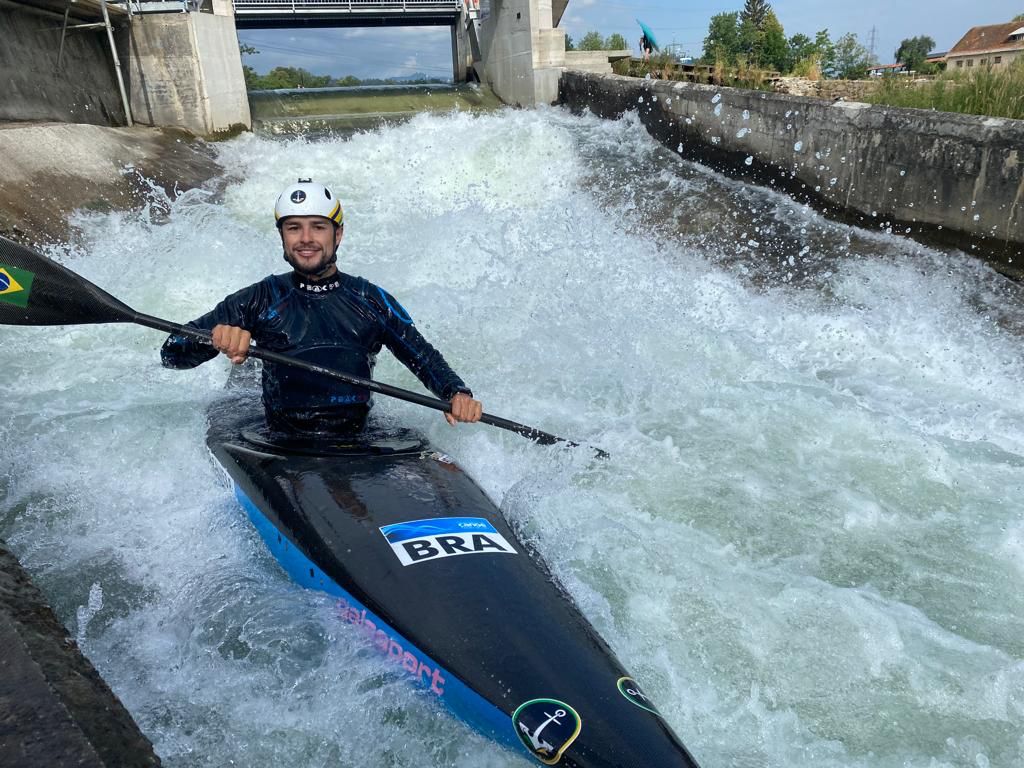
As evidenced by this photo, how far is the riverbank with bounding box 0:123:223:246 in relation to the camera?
7.62m

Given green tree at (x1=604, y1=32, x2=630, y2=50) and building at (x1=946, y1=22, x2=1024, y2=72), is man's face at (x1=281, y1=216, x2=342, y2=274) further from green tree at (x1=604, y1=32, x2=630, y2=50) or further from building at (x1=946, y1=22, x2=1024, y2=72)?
building at (x1=946, y1=22, x2=1024, y2=72)

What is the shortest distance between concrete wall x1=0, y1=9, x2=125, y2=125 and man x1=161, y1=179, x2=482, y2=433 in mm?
8474

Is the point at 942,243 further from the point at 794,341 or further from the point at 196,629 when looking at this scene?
the point at 196,629

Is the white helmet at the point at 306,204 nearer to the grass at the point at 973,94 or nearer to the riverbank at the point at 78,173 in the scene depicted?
the riverbank at the point at 78,173

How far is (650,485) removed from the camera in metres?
4.00

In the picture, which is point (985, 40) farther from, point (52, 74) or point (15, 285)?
point (15, 285)

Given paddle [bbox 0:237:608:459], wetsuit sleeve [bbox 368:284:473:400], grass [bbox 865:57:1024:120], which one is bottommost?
wetsuit sleeve [bbox 368:284:473:400]

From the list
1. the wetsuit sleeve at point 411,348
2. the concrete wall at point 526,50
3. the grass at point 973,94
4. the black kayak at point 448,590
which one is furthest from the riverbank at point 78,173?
the grass at point 973,94

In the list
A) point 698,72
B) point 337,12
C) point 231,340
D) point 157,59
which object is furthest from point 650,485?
point 337,12

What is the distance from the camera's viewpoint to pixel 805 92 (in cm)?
1168

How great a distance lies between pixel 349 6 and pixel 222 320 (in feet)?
55.9

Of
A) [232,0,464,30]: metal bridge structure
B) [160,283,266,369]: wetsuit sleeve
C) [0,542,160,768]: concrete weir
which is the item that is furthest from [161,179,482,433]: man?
[232,0,464,30]: metal bridge structure

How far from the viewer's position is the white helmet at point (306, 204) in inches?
130

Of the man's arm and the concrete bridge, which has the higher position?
the concrete bridge
